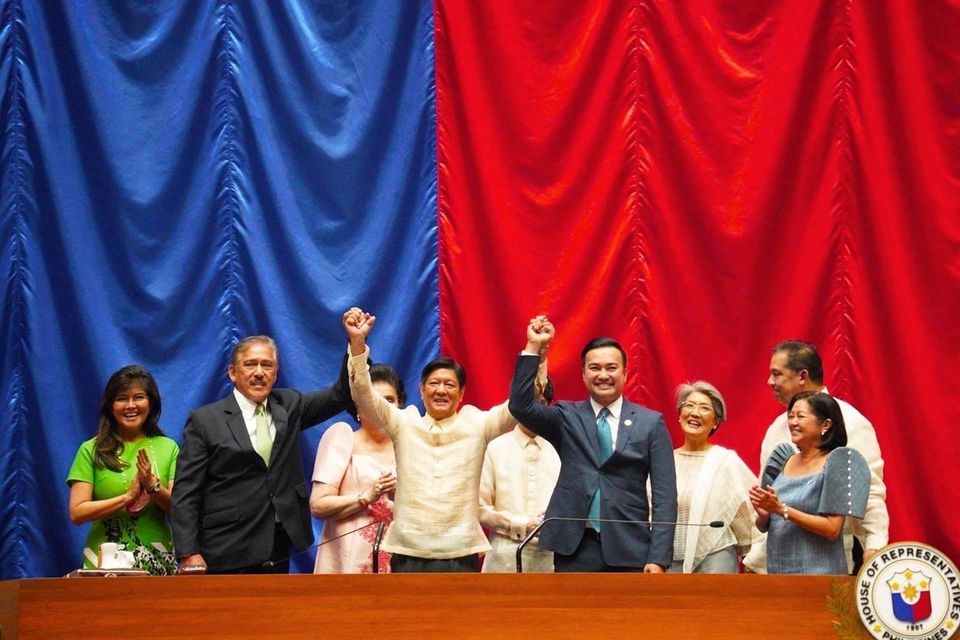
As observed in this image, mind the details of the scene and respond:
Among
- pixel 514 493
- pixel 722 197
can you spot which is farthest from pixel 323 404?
pixel 722 197

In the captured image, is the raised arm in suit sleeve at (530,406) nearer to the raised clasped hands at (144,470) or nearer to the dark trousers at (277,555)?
the dark trousers at (277,555)

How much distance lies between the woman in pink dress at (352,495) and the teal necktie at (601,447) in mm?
655

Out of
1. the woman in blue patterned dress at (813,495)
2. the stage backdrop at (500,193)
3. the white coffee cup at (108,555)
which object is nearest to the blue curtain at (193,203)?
the stage backdrop at (500,193)

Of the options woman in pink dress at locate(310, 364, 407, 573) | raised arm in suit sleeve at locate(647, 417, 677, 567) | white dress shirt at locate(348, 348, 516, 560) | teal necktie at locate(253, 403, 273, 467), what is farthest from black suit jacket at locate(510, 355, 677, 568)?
teal necktie at locate(253, 403, 273, 467)

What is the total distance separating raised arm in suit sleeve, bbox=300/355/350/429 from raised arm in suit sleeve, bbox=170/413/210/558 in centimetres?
31

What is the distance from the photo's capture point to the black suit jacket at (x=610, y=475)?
3391mm

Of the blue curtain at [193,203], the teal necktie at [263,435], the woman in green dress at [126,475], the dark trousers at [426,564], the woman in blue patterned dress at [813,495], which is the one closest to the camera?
the woman in blue patterned dress at [813,495]

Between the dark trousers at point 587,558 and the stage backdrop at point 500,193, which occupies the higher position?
the stage backdrop at point 500,193

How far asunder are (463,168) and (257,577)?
2.37 meters

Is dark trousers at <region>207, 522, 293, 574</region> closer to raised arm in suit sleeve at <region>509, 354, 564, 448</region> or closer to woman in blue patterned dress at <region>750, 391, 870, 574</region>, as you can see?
raised arm in suit sleeve at <region>509, 354, 564, 448</region>

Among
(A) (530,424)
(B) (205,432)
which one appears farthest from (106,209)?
(A) (530,424)

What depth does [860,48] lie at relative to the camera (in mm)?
4820

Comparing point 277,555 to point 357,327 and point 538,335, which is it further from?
point 538,335

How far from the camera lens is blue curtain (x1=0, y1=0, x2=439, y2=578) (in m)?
4.62
